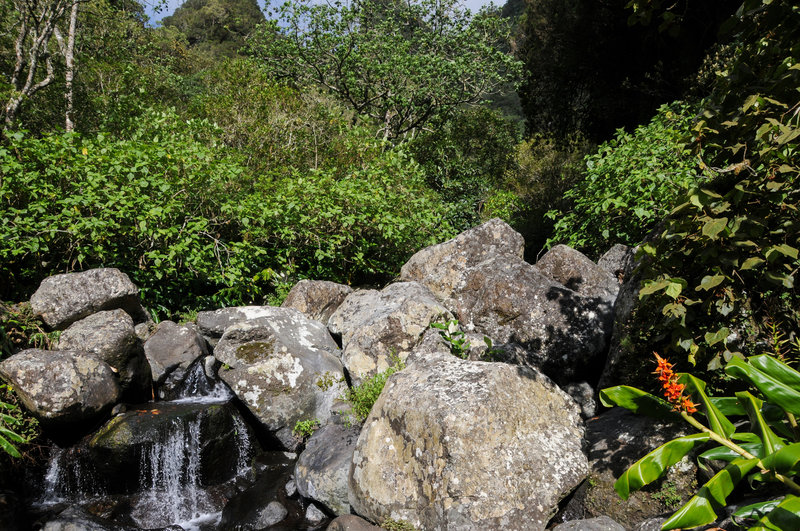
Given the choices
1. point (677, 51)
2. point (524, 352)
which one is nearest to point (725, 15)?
point (677, 51)

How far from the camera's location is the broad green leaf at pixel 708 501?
226 centimetres

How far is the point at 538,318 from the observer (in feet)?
21.3

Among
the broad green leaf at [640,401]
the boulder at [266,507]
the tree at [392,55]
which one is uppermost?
the tree at [392,55]

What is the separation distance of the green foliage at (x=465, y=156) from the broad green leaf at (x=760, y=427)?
11.5 meters

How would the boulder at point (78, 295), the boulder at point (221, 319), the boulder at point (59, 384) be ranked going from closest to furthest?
the boulder at point (59, 384) → the boulder at point (78, 295) → the boulder at point (221, 319)

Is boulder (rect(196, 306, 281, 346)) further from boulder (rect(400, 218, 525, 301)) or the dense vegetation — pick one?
boulder (rect(400, 218, 525, 301))

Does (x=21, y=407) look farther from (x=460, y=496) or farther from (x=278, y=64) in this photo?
(x=278, y=64)

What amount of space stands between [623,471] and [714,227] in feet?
7.46

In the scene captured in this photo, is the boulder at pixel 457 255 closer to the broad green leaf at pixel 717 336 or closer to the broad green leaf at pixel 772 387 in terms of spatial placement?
the broad green leaf at pixel 717 336

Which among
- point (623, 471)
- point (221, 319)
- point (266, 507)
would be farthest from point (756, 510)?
→ point (221, 319)

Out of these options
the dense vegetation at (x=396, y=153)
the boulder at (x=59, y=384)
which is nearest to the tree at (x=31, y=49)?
the dense vegetation at (x=396, y=153)

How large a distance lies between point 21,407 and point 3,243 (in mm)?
2834

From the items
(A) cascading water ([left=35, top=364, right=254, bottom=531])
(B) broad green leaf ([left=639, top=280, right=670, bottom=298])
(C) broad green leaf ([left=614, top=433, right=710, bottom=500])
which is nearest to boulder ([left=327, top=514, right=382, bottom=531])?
(A) cascading water ([left=35, top=364, right=254, bottom=531])

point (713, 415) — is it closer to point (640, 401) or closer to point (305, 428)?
point (640, 401)
